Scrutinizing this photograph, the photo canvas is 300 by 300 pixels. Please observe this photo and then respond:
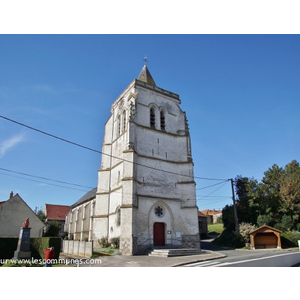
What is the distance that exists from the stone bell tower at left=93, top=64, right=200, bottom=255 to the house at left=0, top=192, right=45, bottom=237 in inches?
257

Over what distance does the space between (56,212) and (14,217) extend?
99.3ft

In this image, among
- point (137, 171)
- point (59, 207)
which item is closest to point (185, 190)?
point (137, 171)

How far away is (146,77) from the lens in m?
29.2

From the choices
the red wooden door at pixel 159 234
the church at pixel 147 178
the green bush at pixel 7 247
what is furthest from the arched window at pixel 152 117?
the green bush at pixel 7 247

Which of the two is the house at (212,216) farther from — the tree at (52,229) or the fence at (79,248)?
the fence at (79,248)

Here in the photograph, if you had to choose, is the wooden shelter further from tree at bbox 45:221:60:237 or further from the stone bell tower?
tree at bbox 45:221:60:237

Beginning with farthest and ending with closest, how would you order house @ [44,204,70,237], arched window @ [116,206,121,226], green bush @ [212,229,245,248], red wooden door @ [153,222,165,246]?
house @ [44,204,70,237], green bush @ [212,229,245,248], red wooden door @ [153,222,165,246], arched window @ [116,206,121,226]

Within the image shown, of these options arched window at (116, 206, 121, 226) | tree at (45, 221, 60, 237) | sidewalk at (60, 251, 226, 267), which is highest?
arched window at (116, 206, 121, 226)

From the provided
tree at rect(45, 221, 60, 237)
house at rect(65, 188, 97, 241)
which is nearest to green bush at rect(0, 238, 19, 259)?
house at rect(65, 188, 97, 241)

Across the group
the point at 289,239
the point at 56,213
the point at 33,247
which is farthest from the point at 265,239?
the point at 56,213

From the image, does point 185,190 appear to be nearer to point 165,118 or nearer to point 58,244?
point 165,118

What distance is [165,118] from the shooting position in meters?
26.9

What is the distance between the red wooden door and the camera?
21895mm

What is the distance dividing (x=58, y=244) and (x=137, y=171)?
30.0 feet
